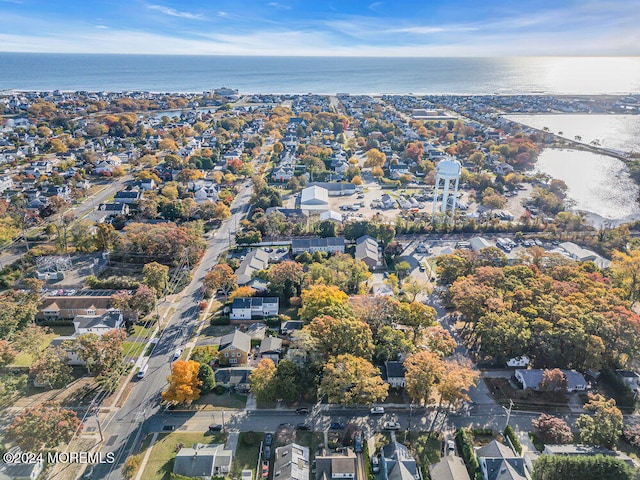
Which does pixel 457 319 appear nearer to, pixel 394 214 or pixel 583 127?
pixel 394 214

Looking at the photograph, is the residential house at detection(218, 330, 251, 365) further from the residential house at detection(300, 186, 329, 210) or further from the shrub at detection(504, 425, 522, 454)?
the residential house at detection(300, 186, 329, 210)

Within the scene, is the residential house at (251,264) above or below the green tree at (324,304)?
below

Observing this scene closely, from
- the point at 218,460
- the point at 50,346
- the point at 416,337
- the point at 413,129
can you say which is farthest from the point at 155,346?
the point at 413,129

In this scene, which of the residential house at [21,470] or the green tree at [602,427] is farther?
the green tree at [602,427]

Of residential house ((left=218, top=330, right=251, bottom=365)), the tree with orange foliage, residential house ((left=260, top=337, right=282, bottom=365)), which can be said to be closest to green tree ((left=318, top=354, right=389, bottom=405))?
residential house ((left=260, top=337, right=282, bottom=365))

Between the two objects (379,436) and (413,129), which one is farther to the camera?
(413,129)

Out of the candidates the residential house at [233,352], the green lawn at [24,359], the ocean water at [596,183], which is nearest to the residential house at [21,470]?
the green lawn at [24,359]

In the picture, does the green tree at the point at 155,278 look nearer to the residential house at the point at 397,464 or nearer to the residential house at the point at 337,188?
the residential house at the point at 397,464
